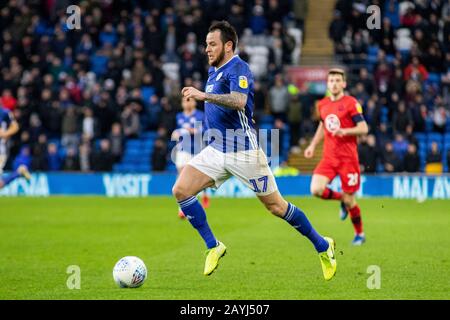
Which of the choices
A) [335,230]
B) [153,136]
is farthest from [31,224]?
[153,136]

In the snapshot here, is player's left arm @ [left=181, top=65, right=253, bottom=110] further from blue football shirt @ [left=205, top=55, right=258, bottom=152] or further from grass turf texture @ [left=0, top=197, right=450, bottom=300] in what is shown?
grass turf texture @ [left=0, top=197, right=450, bottom=300]

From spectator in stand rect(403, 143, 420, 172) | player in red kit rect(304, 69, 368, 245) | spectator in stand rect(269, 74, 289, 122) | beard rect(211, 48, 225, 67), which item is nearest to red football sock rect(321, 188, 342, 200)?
player in red kit rect(304, 69, 368, 245)

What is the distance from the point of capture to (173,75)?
88.8 feet

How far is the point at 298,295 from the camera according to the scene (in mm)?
8359

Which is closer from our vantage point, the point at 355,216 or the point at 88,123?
the point at 355,216

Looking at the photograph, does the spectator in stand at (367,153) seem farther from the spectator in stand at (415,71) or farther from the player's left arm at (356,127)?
the player's left arm at (356,127)

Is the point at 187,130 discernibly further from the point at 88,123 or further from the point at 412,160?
the point at 88,123

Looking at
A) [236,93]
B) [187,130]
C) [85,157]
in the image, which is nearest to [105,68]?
[85,157]

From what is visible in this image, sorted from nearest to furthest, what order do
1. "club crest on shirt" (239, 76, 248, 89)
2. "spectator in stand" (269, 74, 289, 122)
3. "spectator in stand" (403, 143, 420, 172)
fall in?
"club crest on shirt" (239, 76, 248, 89), "spectator in stand" (403, 143, 420, 172), "spectator in stand" (269, 74, 289, 122)

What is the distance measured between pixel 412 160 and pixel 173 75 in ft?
25.2

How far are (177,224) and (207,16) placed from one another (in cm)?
1220

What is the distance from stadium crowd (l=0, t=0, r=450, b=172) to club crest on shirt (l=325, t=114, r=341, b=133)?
405 inches

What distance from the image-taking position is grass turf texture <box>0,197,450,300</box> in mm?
8703

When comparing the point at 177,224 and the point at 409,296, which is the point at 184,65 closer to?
the point at 177,224
